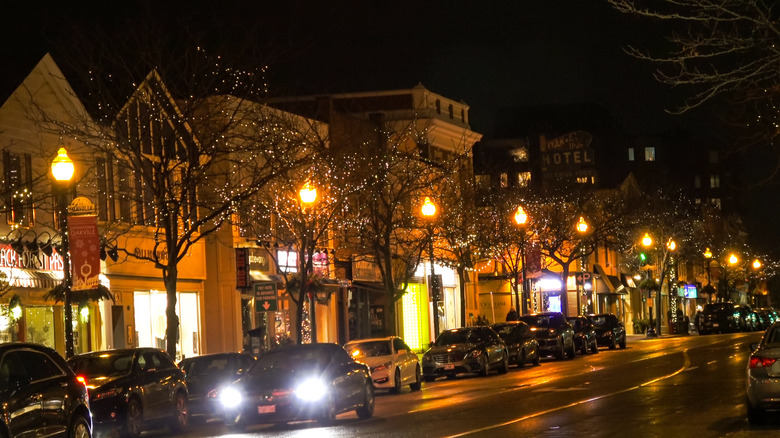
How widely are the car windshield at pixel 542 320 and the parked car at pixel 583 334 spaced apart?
11.7 ft

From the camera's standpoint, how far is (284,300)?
44.7 meters

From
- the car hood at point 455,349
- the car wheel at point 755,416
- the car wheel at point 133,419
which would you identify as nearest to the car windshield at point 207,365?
the car wheel at point 133,419

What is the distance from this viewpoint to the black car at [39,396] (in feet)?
44.8

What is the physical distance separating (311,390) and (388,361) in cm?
960

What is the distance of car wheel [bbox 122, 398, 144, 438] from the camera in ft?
66.5

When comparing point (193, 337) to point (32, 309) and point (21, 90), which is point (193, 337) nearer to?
point (32, 309)

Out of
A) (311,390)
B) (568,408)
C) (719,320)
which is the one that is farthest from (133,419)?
(719,320)

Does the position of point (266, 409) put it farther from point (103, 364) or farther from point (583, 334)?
point (583, 334)

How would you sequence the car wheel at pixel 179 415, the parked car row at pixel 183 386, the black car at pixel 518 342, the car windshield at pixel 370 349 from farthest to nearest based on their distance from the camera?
the black car at pixel 518 342
the car windshield at pixel 370 349
the car wheel at pixel 179 415
the parked car row at pixel 183 386

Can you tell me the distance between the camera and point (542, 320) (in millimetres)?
45594

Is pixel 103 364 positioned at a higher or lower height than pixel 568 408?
higher

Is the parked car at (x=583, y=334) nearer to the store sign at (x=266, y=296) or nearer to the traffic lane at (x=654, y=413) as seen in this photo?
the store sign at (x=266, y=296)

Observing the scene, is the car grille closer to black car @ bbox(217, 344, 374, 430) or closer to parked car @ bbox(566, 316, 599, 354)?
black car @ bbox(217, 344, 374, 430)

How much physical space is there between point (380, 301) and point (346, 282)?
6300 millimetres
